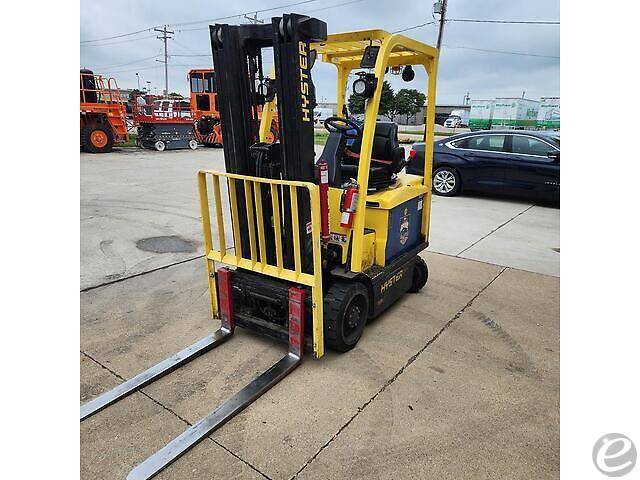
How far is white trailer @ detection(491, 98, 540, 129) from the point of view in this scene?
3378 cm

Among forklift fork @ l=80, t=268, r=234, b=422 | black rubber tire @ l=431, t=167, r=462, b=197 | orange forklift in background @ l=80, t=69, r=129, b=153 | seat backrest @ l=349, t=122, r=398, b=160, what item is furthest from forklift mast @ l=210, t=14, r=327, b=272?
orange forklift in background @ l=80, t=69, r=129, b=153

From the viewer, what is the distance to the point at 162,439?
96.5 inches

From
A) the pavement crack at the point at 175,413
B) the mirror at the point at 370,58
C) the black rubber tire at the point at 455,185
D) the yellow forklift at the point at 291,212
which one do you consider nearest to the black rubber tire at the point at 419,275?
the yellow forklift at the point at 291,212

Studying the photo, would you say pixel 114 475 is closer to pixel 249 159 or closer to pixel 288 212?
pixel 288 212

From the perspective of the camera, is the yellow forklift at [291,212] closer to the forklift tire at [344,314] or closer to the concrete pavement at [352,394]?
the forklift tire at [344,314]

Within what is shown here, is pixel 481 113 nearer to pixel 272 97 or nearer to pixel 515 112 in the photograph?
pixel 515 112

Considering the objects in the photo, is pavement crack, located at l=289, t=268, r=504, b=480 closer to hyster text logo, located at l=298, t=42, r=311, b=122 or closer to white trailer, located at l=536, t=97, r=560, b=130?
hyster text logo, located at l=298, t=42, r=311, b=122

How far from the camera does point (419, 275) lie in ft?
14.4

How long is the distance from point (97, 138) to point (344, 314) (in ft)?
52.2

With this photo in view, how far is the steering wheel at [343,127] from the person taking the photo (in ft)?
10.9

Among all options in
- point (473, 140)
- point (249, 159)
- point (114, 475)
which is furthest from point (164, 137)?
point (114, 475)

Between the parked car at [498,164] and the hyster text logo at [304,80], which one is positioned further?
the parked car at [498,164]

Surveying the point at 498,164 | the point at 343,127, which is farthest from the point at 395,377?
the point at 498,164

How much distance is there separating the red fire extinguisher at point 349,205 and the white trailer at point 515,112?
113ft
